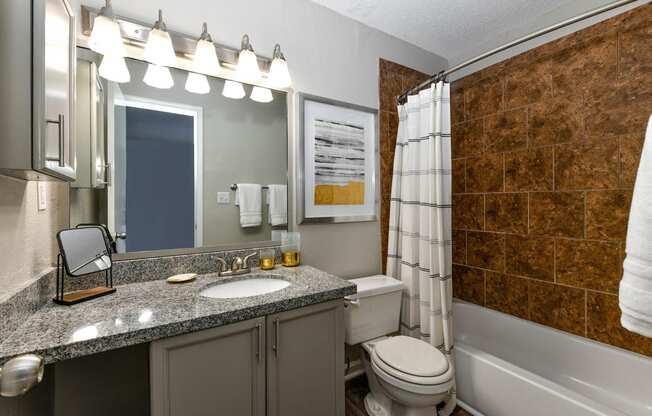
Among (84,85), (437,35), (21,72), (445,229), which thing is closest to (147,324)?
(21,72)

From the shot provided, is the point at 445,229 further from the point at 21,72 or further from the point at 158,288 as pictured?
the point at 21,72

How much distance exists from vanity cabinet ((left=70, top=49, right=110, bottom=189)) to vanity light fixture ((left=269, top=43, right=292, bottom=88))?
0.79 meters

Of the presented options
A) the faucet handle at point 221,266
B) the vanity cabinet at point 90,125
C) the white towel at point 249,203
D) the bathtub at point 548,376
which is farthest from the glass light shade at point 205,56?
the bathtub at point 548,376

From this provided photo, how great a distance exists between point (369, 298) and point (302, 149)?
1017 mm

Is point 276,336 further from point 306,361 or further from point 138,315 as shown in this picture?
point 138,315

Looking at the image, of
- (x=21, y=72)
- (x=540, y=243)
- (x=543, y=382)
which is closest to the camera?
(x=21, y=72)

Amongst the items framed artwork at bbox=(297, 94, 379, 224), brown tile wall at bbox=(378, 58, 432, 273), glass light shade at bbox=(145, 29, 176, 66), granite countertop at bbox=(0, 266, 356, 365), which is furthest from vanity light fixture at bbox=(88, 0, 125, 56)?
brown tile wall at bbox=(378, 58, 432, 273)

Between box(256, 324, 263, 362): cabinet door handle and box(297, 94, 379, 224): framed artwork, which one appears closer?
box(256, 324, 263, 362): cabinet door handle

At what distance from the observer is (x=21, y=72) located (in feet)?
2.09

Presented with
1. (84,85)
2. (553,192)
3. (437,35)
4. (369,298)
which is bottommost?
(369,298)

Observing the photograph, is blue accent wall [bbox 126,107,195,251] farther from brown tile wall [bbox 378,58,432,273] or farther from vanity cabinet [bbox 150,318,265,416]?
brown tile wall [bbox 378,58,432,273]

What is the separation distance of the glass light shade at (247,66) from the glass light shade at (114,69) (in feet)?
1.68

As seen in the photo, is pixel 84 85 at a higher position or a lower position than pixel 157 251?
higher

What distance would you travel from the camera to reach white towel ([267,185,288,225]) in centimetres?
164
